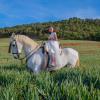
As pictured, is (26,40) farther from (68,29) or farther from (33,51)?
(68,29)

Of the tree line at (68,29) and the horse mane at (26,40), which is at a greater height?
the horse mane at (26,40)

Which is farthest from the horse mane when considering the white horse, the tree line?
the tree line

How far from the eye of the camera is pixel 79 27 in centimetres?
11275

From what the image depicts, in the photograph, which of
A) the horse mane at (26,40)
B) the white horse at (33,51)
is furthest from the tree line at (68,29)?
the horse mane at (26,40)

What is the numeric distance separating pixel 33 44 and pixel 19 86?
21.7ft

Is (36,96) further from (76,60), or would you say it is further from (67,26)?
(67,26)

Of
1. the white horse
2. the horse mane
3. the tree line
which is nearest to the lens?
the white horse

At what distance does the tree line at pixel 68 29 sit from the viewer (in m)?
95.1

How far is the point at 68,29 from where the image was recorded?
110875 mm

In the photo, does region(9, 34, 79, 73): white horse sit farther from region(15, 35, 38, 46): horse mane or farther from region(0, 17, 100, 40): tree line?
region(0, 17, 100, 40): tree line

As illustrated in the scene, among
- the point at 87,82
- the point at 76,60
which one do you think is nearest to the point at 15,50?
the point at 76,60

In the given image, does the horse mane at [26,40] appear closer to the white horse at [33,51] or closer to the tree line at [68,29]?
the white horse at [33,51]

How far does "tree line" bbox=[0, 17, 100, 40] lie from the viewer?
95.1 metres

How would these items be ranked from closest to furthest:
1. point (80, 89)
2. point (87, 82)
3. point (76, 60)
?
point (80, 89), point (87, 82), point (76, 60)
